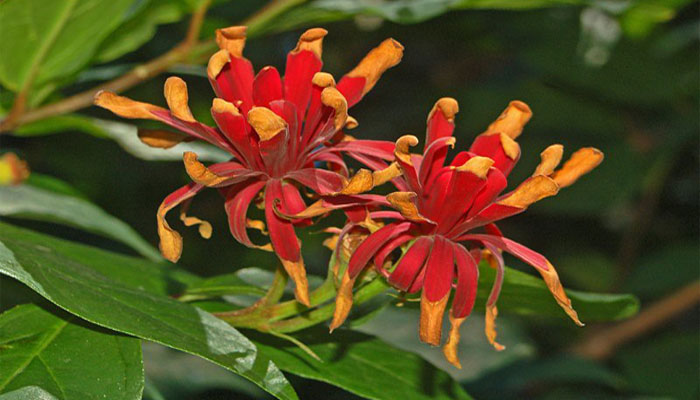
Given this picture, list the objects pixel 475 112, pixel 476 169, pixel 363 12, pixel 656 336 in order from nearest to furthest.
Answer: pixel 476 169
pixel 363 12
pixel 656 336
pixel 475 112

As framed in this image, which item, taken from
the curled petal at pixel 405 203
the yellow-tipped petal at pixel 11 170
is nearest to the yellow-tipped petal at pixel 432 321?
the curled petal at pixel 405 203

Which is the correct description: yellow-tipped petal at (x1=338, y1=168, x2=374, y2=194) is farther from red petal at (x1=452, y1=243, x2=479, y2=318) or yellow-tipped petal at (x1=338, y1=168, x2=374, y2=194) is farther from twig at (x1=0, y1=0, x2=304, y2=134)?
twig at (x1=0, y1=0, x2=304, y2=134)

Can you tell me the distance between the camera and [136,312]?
3.24 feet

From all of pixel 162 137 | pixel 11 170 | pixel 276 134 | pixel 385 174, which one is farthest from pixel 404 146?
pixel 11 170

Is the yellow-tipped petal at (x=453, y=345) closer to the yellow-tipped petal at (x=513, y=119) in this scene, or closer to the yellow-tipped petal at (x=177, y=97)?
the yellow-tipped petal at (x=513, y=119)

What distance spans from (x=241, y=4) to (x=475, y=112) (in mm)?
1213

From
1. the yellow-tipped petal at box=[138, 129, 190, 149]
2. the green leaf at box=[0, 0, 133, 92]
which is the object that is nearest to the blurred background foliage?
the green leaf at box=[0, 0, 133, 92]

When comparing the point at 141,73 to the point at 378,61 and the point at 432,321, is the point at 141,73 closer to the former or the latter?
the point at 378,61

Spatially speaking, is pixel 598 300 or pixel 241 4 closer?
pixel 598 300

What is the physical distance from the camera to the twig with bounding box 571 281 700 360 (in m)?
2.78

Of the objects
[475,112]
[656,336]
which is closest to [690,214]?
[656,336]

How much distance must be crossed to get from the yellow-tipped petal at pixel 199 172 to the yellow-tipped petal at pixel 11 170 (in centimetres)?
71

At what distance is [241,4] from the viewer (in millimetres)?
2580

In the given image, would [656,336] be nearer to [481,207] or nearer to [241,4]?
[241,4]
